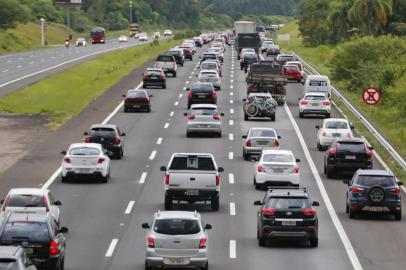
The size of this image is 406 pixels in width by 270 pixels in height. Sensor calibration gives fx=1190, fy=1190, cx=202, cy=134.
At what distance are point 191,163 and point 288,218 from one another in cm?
766

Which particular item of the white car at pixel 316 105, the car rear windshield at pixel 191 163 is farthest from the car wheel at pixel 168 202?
the white car at pixel 316 105

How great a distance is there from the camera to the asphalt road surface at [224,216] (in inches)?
1201

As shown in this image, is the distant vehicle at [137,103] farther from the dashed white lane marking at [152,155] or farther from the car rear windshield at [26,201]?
the car rear windshield at [26,201]

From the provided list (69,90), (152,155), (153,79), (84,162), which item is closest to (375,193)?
(84,162)

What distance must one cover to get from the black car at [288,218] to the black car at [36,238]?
7.01 meters

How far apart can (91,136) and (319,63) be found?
3042 inches

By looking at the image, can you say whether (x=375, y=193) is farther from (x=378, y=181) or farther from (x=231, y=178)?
(x=231, y=178)

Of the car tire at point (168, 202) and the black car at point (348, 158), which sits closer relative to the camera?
the car tire at point (168, 202)

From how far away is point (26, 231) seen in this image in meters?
26.1

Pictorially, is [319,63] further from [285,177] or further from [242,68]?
[285,177]

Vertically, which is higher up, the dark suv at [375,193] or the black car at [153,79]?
the dark suv at [375,193]

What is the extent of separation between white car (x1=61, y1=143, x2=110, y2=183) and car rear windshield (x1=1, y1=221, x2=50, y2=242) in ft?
59.1

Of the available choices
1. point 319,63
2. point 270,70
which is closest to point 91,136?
point 270,70

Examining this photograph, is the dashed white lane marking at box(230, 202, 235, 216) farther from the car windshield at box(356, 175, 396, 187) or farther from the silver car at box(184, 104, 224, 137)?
the silver car at box(184, 104, 224, 137)
